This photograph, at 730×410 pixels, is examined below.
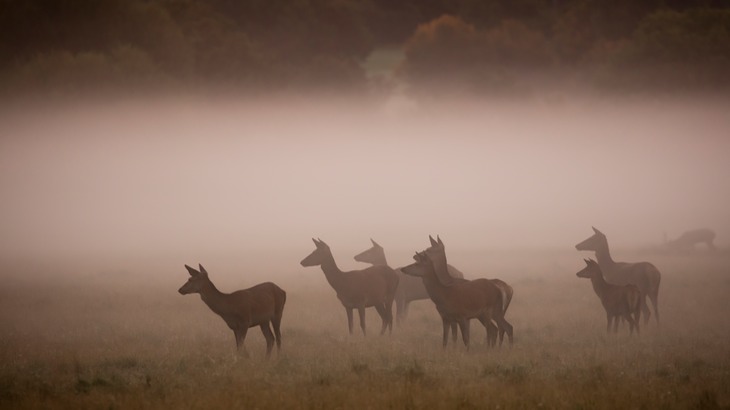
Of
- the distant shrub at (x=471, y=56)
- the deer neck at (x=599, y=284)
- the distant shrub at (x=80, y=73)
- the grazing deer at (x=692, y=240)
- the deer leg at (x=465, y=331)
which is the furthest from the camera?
the distant shrub at (x=471, y=56)

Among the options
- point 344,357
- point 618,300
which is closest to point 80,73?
point 618,300

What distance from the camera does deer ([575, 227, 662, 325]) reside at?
22.0 meters

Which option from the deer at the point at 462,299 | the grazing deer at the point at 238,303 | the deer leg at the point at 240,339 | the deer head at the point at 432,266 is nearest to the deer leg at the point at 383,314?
the deer head at the point at 432,266

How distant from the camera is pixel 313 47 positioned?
164 m

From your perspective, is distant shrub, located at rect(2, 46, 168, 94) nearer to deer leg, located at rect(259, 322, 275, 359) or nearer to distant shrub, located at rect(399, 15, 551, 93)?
distant shrub, located at rect(399, 15, 551, 93)

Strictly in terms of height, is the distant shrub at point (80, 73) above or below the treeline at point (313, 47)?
below

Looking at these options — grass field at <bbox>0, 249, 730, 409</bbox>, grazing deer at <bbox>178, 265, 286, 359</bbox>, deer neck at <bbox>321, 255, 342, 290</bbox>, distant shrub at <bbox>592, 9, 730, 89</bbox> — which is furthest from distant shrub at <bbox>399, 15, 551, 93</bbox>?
grazing deer at <bbox>178, 265, 286, 359</bbox>

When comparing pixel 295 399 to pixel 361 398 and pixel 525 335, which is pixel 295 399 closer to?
pixel 361 398

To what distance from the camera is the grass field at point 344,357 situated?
553 inches

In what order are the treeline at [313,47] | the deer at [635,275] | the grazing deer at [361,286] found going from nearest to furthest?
the grazing deer at [361,286]
the deer at [635,275]
the treeline at [313,47]

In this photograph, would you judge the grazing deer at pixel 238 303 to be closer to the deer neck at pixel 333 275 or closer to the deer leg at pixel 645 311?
the deer neck at pixel 333 275

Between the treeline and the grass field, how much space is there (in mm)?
65592

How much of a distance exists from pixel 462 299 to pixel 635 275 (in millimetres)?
6071

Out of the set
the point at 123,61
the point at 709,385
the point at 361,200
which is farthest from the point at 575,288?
the point at 123,61
